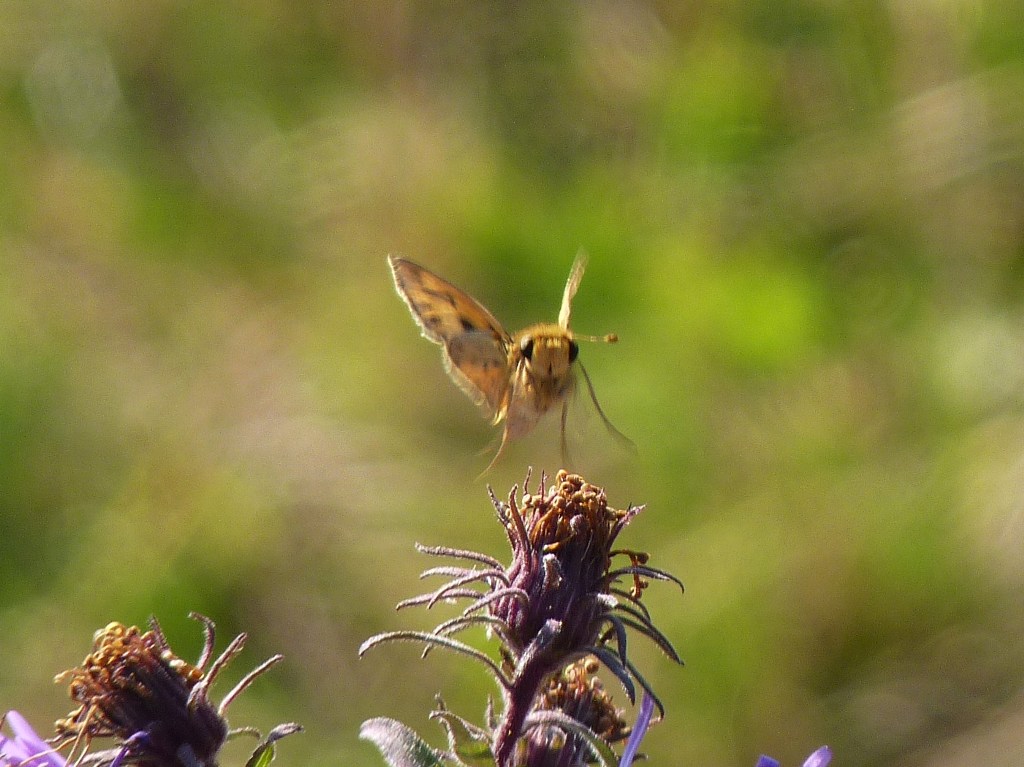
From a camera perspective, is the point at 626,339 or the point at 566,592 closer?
the point at 566,592

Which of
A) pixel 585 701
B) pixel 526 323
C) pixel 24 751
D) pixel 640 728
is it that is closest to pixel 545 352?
pixel 585 701

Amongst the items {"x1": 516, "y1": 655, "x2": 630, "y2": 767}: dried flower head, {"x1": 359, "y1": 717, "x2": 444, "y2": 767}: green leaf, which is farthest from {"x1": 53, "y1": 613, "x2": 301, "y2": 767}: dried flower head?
{"x1": 516, "y1": 655, "x2": 630, "y2": 767}: dried flower head

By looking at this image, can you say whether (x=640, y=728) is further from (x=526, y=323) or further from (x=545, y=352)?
(x=526, y=323)

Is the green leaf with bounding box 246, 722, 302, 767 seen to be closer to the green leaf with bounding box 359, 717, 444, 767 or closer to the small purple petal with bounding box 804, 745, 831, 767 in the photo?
the green leaf with bounding box 359, 717, 444, 767


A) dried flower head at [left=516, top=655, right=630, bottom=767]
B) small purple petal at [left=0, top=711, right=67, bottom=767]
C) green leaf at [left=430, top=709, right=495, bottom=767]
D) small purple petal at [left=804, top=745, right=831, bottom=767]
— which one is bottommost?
small purple petal at [left=0, top=711, right=67, bottom=767]

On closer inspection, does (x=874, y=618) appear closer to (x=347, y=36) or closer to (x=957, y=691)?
(x=957, y=691)

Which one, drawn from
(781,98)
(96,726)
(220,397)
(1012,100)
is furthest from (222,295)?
(96,726)
